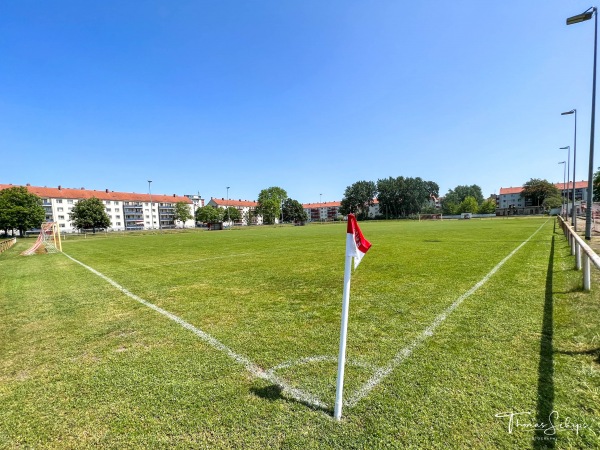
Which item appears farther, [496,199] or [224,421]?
[496,199]

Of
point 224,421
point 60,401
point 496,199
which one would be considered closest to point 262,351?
point 224,421

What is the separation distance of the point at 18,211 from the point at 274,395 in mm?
70536

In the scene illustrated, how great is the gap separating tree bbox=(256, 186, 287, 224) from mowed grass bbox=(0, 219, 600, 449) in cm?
10484

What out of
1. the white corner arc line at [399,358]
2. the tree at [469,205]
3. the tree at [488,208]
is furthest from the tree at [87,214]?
the tree at [488,208]

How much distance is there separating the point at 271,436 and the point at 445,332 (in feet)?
10.3

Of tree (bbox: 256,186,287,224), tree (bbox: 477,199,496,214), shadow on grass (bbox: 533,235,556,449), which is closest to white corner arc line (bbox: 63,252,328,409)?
shadow on grass (bbox: 533,235,556,449)

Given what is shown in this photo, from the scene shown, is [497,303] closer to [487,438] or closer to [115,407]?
[487,438]

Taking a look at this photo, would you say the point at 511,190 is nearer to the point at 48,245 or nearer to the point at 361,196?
the point at 361,196

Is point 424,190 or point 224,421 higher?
point 424,190

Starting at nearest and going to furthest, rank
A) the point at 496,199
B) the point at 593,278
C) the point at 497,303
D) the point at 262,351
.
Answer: the point at 262,351, the point at 497,303, the point at 593,278, the point at 496,199

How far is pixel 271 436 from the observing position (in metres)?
2.39

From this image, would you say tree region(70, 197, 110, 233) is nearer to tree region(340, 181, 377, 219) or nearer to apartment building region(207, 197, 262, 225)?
apartment building region(207, 197, 262, 225)

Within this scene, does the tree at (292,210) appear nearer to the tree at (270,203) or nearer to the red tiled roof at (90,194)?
the tree at (270,203)

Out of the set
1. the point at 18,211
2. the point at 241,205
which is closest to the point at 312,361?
the point at 18,211
